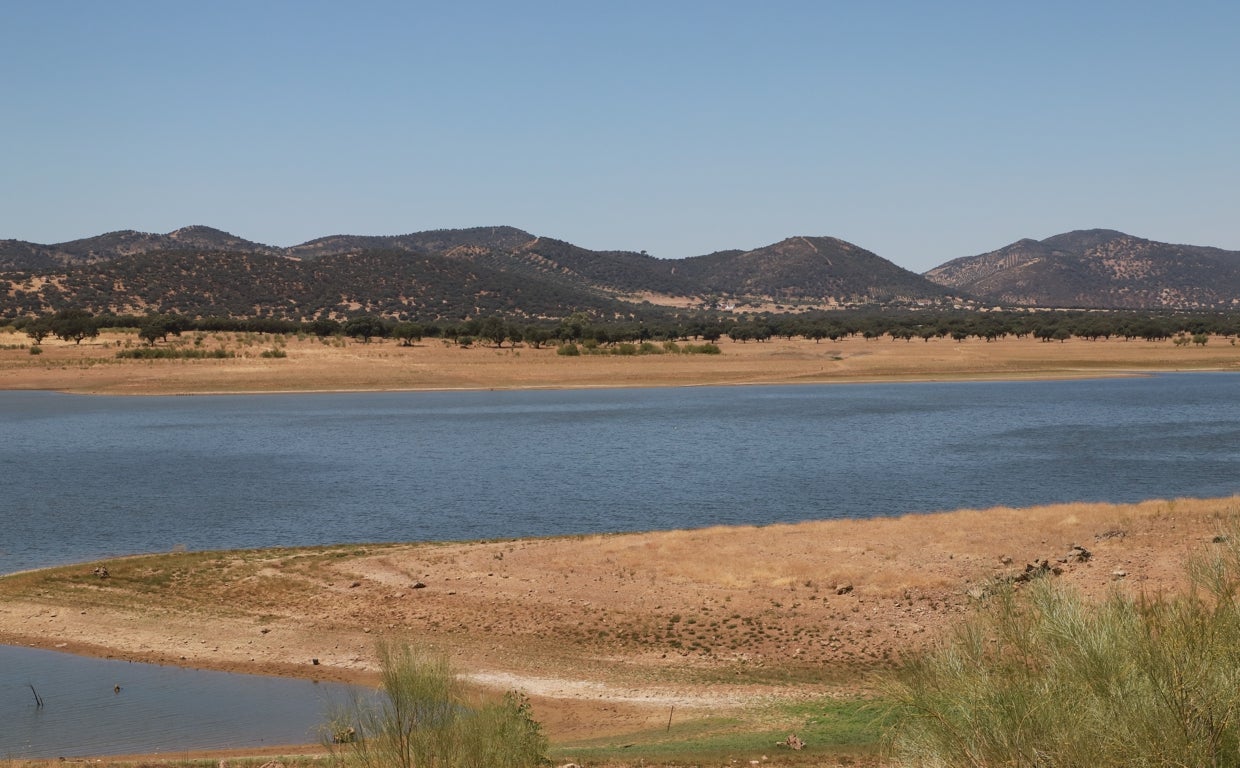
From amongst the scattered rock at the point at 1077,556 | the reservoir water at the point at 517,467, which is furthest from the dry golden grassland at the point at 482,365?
the scattered rock at the point at 1077,556

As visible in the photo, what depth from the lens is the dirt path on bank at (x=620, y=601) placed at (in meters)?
19.9

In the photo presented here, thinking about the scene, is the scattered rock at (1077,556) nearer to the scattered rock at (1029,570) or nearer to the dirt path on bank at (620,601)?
the dirt path on bank at (620,601)

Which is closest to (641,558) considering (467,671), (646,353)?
(467,671)

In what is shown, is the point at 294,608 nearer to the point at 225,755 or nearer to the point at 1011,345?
the point at 225,755

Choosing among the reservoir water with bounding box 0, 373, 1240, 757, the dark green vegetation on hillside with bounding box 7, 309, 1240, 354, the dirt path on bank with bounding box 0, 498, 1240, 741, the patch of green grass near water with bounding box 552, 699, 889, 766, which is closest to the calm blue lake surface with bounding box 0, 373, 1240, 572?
the reservoir water with bounding box 0, 373, 1240, 757

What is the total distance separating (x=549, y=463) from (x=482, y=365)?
172 feet

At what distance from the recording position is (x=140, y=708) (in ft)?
60.9

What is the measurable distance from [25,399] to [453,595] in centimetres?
7314

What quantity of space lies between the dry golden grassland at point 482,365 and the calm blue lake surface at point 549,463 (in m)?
9.74

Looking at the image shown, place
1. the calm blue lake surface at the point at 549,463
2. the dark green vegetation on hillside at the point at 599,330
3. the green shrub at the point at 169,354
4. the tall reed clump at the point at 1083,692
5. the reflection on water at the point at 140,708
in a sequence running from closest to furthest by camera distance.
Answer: the tall reed clump at the point at 1083,692 < the reflection on water at the point at 140,708 < the calm blue lake surface at the point at 549,463 < the green shrub at the point at 169,354 < the dark green vegetation on hillside at the point at 599,330

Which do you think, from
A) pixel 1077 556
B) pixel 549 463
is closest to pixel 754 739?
pixel 1077 556

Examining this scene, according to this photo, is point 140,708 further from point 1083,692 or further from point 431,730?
point 1083,692

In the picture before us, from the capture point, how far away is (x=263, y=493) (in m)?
41.6

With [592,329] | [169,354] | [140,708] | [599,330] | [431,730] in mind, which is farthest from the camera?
[599,330]
